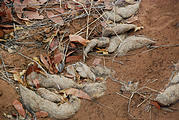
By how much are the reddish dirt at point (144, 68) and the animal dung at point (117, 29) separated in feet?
0.81

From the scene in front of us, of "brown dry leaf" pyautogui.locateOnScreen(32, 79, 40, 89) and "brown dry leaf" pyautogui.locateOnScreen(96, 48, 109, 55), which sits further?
"brown dry leaf" pyautogui.locateOnScreen(96, 48, 109, 55)

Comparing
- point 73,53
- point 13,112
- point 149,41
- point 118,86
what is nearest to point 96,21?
point 73,53

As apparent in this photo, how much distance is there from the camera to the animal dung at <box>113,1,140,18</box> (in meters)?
3.74

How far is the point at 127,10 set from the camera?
3.77 metres

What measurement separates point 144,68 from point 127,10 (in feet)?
4.37

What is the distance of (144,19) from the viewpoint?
370 cm

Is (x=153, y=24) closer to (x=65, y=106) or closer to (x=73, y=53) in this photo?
(x=73, y=53)

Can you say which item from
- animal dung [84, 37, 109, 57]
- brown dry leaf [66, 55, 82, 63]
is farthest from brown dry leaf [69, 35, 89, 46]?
brown dry leaf [66, 55, 82, 63]

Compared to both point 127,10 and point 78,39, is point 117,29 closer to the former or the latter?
point 127,10

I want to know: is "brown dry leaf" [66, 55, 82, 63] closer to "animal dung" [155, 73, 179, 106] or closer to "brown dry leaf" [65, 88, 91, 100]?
"brown dry leaf" [65, 88, 91, 100]

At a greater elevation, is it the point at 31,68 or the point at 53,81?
the point at 31,68

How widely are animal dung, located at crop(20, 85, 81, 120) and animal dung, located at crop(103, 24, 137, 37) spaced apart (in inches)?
54.4

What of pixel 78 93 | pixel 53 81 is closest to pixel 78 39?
pixel 53 81

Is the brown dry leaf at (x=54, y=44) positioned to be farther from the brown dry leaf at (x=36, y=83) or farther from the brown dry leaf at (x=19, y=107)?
the brown dry leaf at (x=19, y=107)
